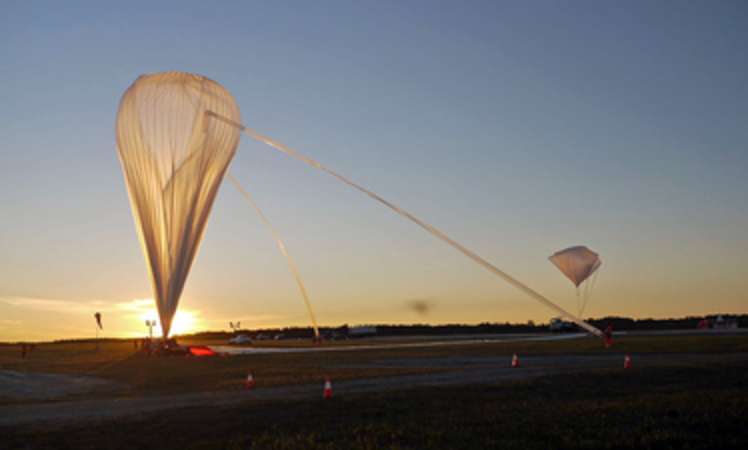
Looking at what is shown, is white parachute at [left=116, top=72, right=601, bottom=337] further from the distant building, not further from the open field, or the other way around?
the distant building

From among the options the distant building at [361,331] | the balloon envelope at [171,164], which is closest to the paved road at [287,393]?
the balloon envelope at [171,164]

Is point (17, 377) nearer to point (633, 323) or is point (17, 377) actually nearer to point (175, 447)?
point (175, 447)

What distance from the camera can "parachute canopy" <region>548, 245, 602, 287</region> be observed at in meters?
91.1

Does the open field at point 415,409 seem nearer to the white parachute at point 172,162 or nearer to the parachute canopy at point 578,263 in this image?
the white parachute at point 172,162

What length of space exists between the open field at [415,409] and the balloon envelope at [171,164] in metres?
5.47

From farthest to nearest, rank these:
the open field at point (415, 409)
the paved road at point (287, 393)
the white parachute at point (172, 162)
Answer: the white parachute at point (172, 162) → the paved road at point (287, 393) → the open field at point (415, 409)

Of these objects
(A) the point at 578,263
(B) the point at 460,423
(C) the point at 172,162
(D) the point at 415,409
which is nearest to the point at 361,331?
(A) the point at 578,263

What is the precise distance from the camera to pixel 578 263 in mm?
91125

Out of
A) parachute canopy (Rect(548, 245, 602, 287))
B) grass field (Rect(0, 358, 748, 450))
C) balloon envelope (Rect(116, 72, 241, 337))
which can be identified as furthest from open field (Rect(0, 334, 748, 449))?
parachute canopy (Rect(548, 245, 602, 287))

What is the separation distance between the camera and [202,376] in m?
38.1

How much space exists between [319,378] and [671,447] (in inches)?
832

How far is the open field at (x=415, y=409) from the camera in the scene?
52.5ft

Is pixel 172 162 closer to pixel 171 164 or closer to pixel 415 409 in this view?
pixel 171 164

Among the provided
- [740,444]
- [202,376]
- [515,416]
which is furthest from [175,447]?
[202,376]
